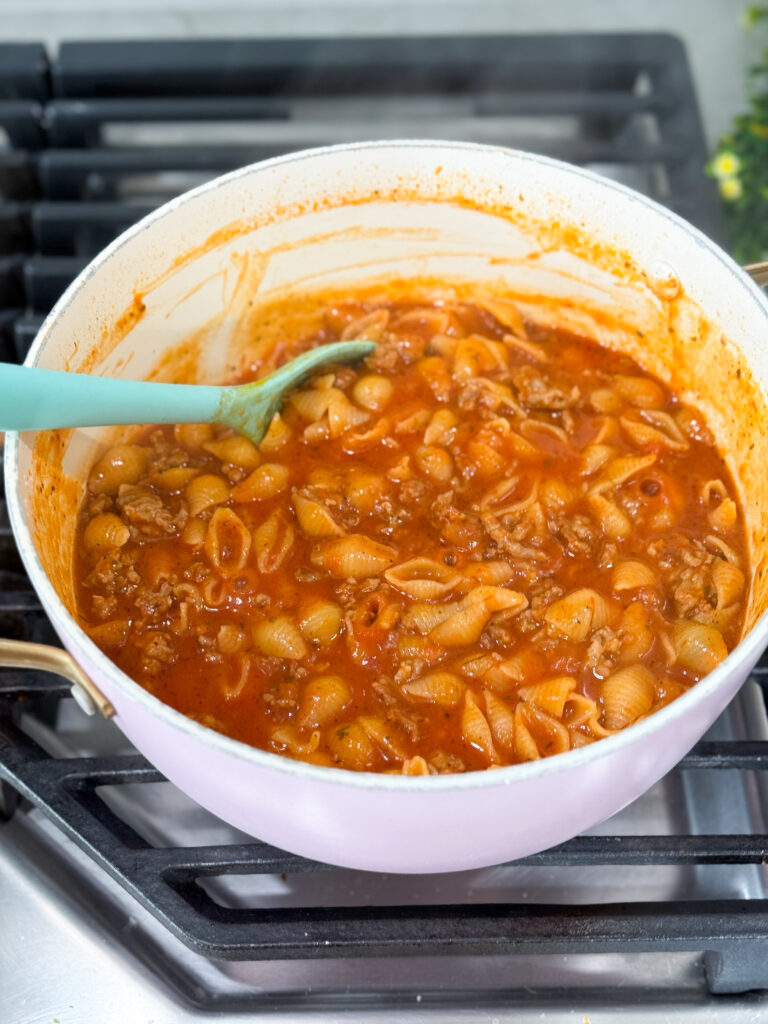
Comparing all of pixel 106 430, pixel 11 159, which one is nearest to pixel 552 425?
pixel 106 430

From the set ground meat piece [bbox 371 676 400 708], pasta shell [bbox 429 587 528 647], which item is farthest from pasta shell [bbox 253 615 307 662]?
pasta shell [bbox 429 587 528 647]

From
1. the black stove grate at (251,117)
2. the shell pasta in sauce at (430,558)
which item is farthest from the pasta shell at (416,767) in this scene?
the black stove grate at (251,117)

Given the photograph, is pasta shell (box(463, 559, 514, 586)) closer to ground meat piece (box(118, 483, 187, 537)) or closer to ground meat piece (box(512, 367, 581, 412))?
ground meat piece (box(512, 367, 581, 412))

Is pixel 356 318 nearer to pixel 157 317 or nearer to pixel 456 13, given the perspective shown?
pixel 157 317

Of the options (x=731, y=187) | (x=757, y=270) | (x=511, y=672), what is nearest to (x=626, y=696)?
(x=511, y=672)

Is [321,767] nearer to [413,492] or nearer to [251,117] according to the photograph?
[413,492]

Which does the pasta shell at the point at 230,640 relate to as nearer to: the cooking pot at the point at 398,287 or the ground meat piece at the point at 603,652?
the cooking pot at the point at 398,287
